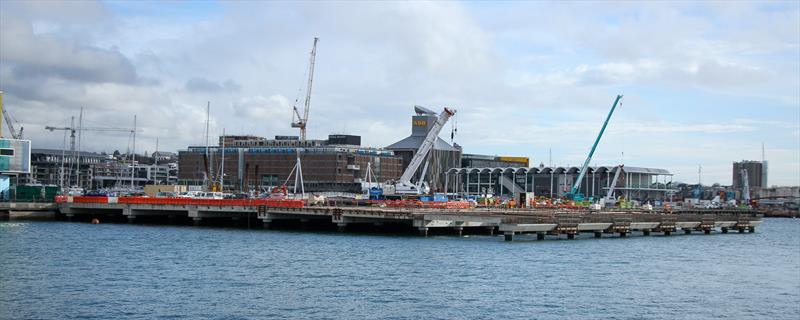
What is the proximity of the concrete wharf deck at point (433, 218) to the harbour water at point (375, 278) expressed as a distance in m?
2.40

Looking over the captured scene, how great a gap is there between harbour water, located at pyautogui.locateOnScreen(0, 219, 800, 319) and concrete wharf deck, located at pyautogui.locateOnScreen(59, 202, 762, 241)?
2.40m

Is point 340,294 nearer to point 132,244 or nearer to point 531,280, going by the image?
point 531,280

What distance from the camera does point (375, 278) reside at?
1923 inches

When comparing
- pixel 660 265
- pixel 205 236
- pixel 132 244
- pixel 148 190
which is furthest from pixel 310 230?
pixel 148 190

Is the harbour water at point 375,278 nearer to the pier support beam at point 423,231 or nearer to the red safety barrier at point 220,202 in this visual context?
the pier support beam at point 423,231

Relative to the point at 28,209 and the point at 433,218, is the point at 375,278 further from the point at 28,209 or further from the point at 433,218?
the point at 28,209

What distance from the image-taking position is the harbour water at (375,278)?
128 feet

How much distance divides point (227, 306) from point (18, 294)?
9.53 metres

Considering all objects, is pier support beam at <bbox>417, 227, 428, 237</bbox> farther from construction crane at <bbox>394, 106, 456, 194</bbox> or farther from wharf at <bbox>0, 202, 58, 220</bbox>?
construction crane at <bbox>394, 106, 456, 194</bbox>

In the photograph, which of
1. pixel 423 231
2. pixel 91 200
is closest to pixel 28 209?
pixel 91 200

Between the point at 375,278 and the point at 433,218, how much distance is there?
2880 cm

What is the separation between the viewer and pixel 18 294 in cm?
4019

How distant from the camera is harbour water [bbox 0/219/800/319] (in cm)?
3906

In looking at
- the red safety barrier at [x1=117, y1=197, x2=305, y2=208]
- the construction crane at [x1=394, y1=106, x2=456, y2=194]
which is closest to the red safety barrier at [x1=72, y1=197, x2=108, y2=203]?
the red safety barrier at [x1=117, y1=197, x2=305, y2=208]
